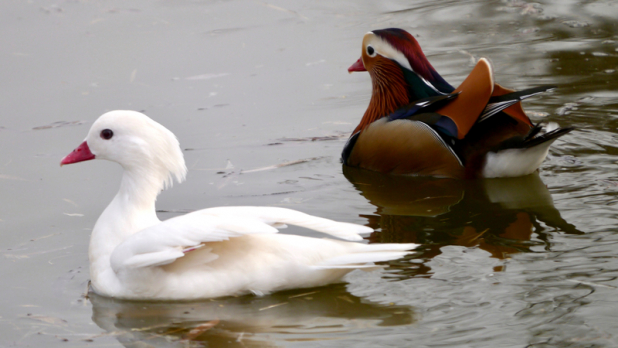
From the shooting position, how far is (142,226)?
4.80 metres

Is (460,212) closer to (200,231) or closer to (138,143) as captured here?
(200,231)

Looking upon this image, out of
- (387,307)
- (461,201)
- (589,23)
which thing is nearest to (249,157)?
(461,201)

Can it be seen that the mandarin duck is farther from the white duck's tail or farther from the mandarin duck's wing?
the white duck's tail

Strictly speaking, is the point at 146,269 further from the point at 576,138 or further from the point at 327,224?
the point at 576,138

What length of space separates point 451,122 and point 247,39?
14.5 feet

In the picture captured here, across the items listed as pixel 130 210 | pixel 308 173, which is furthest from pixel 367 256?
pixel 308 173

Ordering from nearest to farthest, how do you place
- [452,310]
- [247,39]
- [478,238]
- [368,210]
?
1. [452,310]
2. [478,238]
3. [368,210]
4. [247,39]

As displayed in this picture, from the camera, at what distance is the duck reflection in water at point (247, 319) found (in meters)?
4.04

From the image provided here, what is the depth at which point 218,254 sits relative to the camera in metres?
4.42

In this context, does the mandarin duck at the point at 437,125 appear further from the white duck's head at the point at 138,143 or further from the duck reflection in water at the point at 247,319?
the white duck's head at the point at 138,143

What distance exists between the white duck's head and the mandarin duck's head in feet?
8.97

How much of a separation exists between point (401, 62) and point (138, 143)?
293 cm

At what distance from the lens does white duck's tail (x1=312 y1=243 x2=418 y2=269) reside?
4.19 meters

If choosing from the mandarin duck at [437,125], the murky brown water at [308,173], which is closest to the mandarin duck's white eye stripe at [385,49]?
the mandarin duck at [437,125]
